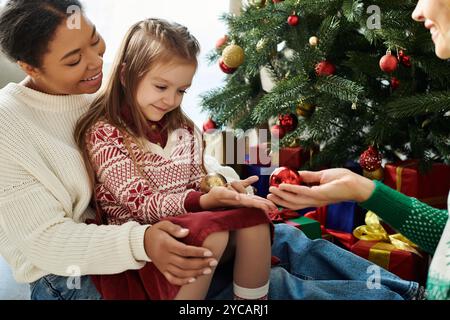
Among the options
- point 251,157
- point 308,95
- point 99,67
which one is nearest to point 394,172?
point 308,95

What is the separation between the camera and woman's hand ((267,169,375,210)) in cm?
82

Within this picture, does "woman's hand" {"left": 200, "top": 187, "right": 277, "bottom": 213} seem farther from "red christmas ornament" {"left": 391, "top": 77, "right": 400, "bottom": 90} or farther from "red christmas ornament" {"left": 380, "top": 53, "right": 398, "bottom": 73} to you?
"red christmas ornament" {"left": 391, "top": 77, "right": 400, "bottom": 90}

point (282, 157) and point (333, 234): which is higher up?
point (282, 157)

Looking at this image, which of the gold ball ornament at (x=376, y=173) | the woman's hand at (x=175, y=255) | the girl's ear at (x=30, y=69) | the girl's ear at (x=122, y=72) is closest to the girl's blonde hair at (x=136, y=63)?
the girl's ear at (x=122, y=72)

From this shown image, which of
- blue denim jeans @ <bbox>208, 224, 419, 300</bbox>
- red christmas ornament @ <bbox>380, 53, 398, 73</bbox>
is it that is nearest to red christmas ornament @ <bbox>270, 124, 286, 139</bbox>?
red christmas ornament @ <bbox>380, 53, 398, 73</bbox>

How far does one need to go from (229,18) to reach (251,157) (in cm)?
48

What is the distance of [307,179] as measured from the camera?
3.05 feet

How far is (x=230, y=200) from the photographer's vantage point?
0.83 m

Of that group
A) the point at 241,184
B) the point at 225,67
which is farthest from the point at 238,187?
the point at 225,67

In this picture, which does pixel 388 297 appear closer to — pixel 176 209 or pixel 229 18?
pixel 176 209

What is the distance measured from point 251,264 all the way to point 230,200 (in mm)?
Answer: 108

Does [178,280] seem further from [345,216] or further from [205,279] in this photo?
[345,216]

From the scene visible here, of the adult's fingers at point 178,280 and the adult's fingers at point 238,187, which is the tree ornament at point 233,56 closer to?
the adult's fingers at point 238,187

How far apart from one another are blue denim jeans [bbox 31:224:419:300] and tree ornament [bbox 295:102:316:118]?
1.89 feet
